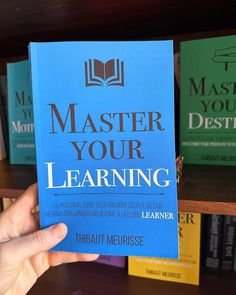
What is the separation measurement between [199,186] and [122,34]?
0.49 m

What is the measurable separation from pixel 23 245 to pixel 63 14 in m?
0.49

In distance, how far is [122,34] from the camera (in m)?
0.76

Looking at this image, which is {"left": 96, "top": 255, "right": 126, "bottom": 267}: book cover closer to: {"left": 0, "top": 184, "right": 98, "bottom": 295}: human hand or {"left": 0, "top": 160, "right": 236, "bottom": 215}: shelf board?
{"left": 0, "top": 184, "right": 98, "bottom": 295}: human hand

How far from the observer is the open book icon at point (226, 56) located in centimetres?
55

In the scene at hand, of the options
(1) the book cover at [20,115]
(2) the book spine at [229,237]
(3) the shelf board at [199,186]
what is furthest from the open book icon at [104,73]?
(2) the book spine at [229,237]

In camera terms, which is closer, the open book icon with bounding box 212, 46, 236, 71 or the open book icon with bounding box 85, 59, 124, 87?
the open book icon with bounding box 85, 59, 124, 87

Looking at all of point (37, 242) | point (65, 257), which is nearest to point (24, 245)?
point (37, 242)

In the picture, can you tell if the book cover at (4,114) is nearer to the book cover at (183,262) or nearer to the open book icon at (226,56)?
the book cover at (183,262)

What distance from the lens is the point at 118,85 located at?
40 centimetres

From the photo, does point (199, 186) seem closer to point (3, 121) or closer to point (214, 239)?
point (214, 239)

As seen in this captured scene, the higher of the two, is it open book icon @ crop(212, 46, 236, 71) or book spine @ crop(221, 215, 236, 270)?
open book icon @ crop(212, 46, 236, 71)

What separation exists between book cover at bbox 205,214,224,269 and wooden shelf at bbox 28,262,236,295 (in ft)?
0.12

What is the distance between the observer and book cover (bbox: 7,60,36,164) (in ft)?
2.24

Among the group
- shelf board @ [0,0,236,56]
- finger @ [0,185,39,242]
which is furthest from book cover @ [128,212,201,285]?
shelf board @ [0,0,236,56]
